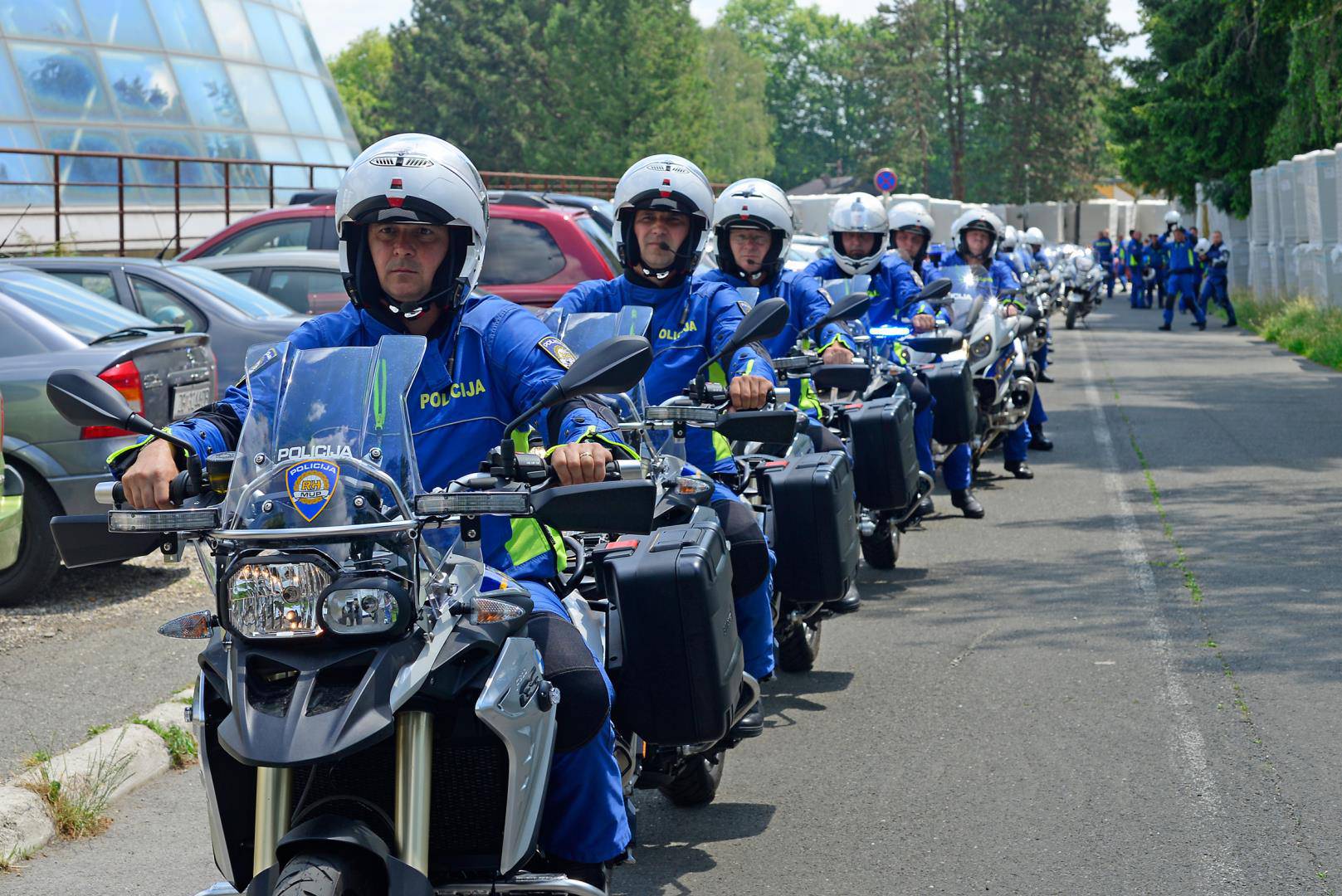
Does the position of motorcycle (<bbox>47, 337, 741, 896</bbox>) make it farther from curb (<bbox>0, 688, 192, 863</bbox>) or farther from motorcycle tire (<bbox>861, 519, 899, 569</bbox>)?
motorcycle tire (<bbox>861, 519, 899, 569</bbox>)

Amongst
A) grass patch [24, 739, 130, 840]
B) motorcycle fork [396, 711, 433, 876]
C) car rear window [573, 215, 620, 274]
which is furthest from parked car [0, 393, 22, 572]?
car rear window [573, 215, 620, 274]

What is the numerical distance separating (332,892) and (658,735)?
1523 millimetres

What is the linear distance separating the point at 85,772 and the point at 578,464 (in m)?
2.99

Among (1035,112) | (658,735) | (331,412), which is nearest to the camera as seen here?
(331,412)

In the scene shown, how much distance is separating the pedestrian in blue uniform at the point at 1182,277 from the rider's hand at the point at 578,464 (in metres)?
34.5

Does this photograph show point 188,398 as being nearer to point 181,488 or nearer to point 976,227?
point 181,488

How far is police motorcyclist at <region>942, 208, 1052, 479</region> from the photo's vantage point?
13938mm

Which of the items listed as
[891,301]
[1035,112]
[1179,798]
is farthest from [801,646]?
[1035,112]

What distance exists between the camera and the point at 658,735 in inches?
176

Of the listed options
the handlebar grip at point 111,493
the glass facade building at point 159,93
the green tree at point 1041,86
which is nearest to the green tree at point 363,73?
the green tree at point 1041,86

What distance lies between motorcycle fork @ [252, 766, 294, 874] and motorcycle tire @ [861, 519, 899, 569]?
6632mm

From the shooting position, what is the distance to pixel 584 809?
3703mm

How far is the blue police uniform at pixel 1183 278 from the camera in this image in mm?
36469

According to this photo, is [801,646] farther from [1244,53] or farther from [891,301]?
[1244,53]
